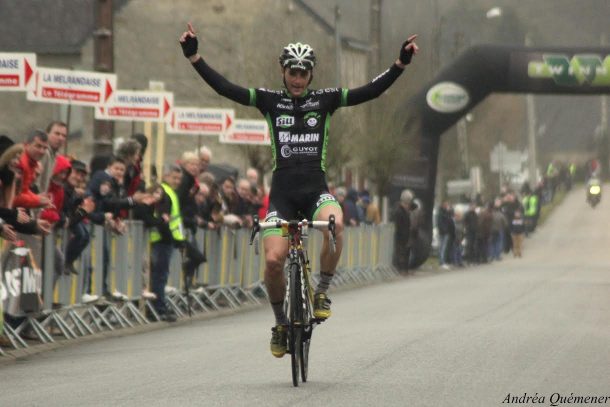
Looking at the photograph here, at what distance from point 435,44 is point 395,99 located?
46.6 ft

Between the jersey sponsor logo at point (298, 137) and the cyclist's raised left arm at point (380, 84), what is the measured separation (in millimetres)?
385

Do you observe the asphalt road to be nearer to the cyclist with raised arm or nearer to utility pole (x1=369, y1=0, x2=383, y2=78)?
the cyclist with raised arm

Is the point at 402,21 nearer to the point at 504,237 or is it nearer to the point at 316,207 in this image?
the point at 504,237

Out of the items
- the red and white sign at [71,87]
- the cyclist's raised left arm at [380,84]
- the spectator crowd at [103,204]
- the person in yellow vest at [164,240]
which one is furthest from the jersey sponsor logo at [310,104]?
the red and white sign at [71,87]

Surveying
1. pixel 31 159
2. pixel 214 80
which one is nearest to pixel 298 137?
pixel 214 80

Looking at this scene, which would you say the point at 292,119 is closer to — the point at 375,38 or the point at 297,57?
the point at 297,57

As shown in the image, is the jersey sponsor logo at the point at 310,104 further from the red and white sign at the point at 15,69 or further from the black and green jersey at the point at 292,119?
the red and white sign at the point at 15,69

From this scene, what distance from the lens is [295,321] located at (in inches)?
404

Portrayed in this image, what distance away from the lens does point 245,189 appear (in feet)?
74.6

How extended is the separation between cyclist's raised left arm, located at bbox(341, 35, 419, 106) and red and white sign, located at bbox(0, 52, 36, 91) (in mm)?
7016

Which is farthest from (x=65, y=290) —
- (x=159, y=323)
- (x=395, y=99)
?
(x=395, y=99)

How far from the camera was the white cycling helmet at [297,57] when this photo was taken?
34.6 feet

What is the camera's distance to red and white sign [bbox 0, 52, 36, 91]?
17078 millimetres

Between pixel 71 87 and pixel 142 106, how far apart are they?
2.62 m
